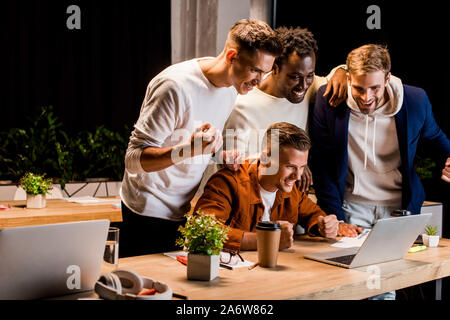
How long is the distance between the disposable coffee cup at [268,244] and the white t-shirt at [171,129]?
0.56m

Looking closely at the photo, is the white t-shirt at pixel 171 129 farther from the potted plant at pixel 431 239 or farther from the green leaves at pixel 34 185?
the green leaves at pixel 34 185

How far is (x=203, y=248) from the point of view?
1499 millimetres

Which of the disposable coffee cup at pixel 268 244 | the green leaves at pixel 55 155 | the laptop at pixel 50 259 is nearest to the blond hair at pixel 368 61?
the disposable coffee cup at pixel 268 244

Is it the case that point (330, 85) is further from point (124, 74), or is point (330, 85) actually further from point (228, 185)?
point (124, 74)

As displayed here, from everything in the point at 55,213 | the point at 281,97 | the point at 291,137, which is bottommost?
the point at 55,213

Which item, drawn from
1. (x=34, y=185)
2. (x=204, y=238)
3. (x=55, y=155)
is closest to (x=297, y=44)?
(x=204, y=238)

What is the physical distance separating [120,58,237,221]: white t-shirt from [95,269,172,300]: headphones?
71 centimetres

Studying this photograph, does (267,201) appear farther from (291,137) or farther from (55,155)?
(55,155)

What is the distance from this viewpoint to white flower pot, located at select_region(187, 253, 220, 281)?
147 cm

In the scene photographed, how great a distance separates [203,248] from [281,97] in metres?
1.15

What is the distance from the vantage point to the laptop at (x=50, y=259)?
1192mm

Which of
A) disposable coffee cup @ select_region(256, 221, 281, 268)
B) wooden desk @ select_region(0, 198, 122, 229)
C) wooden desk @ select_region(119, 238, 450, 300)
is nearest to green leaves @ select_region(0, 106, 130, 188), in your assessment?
wooden desk @ select_region(0, 198, 122, 229)

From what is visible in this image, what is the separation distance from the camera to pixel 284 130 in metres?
2.15

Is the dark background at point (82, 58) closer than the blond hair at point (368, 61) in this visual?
No
